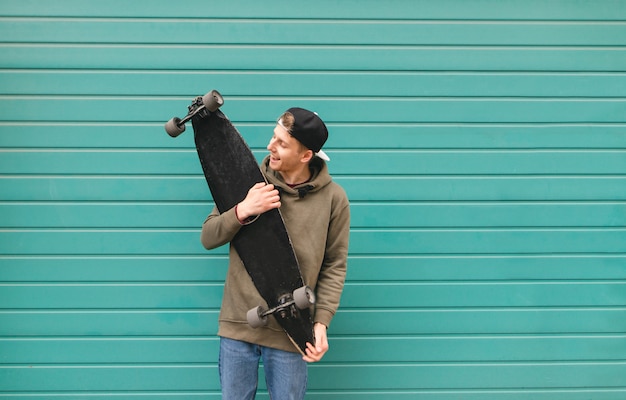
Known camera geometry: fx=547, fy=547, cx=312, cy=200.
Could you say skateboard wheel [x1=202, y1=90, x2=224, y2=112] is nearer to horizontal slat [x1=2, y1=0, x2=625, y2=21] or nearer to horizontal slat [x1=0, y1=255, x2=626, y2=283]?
horizontal slat [x1=2, y1=0, x2=625, y2=21]

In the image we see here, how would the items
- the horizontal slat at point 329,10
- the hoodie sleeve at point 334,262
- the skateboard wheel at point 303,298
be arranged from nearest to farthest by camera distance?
the skateboard wheel at point 303,298 < the hoodie sleeve at point 334,262 < the horizontal slat at point 329,10

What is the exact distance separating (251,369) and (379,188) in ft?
4.19

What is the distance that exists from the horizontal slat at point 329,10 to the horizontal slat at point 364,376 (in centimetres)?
202

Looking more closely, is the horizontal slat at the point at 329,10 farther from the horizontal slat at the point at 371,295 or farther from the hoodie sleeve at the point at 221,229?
the horizontal slat at the point at 371,295

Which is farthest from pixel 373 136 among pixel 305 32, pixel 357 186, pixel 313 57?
pixel 305 32

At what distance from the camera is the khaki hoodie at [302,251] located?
2406mm

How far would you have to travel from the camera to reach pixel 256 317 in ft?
7.24

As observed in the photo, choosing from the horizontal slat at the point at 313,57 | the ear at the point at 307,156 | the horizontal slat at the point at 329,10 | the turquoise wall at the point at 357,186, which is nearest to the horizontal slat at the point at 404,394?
the turquoise wall at the point at 357,186

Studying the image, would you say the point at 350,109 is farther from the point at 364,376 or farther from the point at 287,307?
the point at 364,376

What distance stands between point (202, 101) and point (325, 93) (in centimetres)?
96

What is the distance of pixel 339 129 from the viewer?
10.3ft

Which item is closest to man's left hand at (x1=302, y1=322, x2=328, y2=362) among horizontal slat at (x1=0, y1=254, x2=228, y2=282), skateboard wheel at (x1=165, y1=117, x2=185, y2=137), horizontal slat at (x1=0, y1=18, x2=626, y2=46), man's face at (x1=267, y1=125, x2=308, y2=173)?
man's face at (x1=267, y1=125, x2=308, y2=173)

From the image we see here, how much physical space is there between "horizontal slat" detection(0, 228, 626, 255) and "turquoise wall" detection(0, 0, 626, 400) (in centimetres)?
1

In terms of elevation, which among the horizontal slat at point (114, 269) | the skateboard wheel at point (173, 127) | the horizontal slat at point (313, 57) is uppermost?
the horizontal slat at point (313, 57)
